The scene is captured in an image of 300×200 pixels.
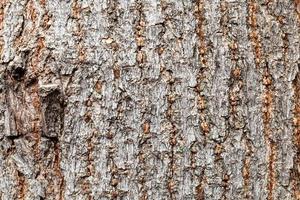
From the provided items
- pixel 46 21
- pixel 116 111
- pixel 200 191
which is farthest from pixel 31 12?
pixel 200 191

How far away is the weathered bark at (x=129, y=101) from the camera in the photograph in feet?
5.30

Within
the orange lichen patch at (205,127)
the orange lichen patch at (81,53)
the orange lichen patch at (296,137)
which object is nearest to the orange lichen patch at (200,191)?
the orange lichen patch at (205,127)

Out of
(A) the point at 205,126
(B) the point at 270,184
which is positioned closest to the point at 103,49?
(A) the point at 205,126

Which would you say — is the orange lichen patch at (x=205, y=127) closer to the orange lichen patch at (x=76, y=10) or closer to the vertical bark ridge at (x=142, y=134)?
the vertical bark ridge at (x=142, y=134)

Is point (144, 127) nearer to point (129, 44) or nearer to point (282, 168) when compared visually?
point (129, 44)

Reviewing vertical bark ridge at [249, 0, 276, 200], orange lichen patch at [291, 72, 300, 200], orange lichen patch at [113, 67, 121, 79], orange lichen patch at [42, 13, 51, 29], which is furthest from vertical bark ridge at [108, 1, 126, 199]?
orange lichen patch at [291, 72, 300, 200]

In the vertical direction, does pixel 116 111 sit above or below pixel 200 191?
above

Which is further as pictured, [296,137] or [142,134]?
[296,137]

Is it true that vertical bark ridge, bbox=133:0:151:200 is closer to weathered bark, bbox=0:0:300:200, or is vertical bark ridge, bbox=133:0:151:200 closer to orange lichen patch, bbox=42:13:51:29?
weathered bark, bbox=0:0:300:200

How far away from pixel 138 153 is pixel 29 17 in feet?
1.35

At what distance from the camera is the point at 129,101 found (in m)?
1.62

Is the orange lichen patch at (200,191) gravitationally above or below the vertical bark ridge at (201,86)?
below

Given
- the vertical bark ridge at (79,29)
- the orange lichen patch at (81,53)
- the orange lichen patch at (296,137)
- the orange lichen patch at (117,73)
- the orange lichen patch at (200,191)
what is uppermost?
the vertical bark ridge at (79,29)

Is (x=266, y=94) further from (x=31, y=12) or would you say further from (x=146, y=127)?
(x=31, y=12)
